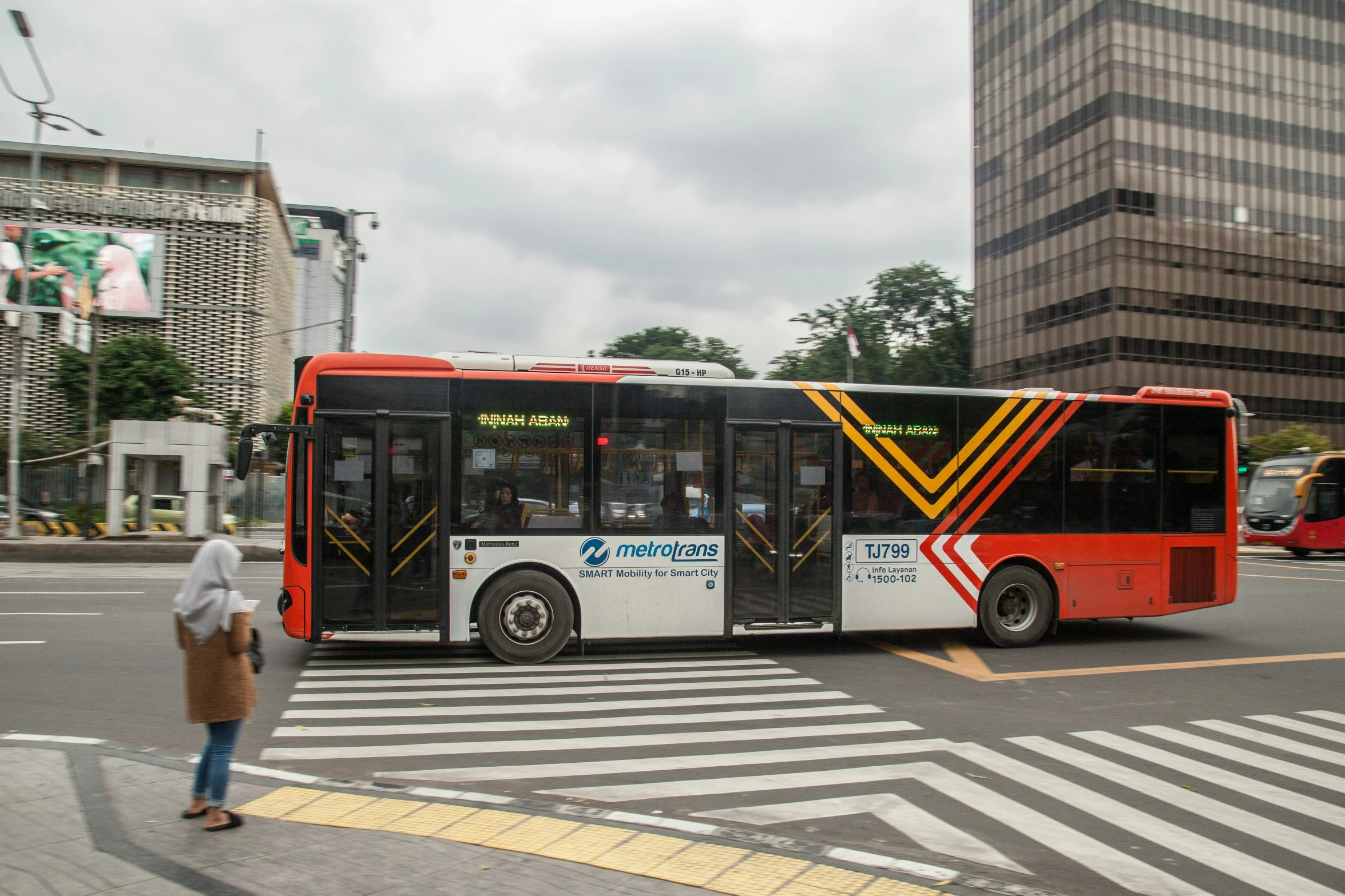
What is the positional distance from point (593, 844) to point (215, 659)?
2145 millimetres

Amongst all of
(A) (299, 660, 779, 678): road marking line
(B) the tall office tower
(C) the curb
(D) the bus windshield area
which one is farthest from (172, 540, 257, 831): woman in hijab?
(B) the tall office tower

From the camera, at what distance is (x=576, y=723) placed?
710cm

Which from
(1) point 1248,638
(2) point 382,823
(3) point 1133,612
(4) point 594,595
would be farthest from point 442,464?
(1) point 1248,638

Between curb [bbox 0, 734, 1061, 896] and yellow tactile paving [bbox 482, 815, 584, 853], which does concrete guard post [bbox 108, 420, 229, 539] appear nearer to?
curb [bbox 0, 734, 1061, 896]

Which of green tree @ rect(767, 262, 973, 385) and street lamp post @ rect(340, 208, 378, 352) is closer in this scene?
street lamp post @ rect(340, 208, 378, 352)

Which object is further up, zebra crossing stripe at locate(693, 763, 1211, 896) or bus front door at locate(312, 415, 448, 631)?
bus front door at locate(312, 415, 448, 631)

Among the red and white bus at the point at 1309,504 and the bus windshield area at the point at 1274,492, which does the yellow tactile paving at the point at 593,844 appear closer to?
the red and white bus at the point at 1309,504

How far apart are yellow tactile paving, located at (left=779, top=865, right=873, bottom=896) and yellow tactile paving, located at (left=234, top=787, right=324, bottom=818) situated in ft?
9.02

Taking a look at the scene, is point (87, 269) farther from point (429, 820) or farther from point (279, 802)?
point (429, 820)

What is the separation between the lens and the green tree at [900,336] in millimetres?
49344

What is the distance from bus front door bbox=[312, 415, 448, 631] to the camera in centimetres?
897

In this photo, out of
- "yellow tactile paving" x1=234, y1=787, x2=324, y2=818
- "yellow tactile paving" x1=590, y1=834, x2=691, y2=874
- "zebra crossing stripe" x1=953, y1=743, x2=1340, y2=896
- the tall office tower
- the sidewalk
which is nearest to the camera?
the sidewalk

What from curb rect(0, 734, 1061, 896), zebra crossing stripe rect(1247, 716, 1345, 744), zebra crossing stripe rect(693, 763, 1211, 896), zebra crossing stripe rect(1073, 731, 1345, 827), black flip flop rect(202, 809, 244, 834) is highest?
black flip flop rect(202, 809, 244, 834)

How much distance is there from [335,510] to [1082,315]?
217 feet
